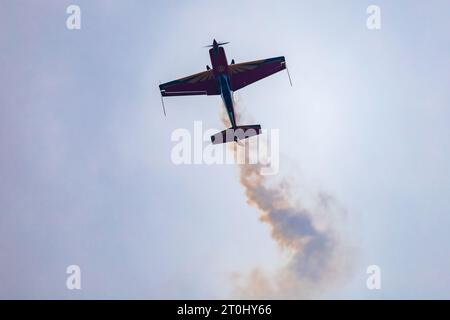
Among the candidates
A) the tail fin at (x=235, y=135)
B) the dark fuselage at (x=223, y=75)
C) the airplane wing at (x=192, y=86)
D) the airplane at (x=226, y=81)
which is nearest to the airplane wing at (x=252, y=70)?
the airplane at (x=226, y=81)

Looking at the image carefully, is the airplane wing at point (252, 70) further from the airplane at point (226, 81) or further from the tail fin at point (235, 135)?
the tail fin at point (235, 135)

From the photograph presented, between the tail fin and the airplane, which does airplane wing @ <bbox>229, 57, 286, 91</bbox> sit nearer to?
the airplane

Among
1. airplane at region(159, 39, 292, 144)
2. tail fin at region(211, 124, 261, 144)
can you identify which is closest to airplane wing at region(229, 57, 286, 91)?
airplane at region(159, 39, 292, 144)

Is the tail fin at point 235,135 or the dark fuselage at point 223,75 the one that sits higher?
the dark fuselage at point 223,75

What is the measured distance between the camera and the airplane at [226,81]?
70000 mm

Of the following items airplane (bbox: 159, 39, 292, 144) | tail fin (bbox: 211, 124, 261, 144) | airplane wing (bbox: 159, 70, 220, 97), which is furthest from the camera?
airplane wing (bbox: 159, 70, 220, 97)

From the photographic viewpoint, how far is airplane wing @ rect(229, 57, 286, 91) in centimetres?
7200

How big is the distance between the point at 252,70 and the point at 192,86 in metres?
7.01

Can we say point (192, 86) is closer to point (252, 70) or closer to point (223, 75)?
point (223, 75)
